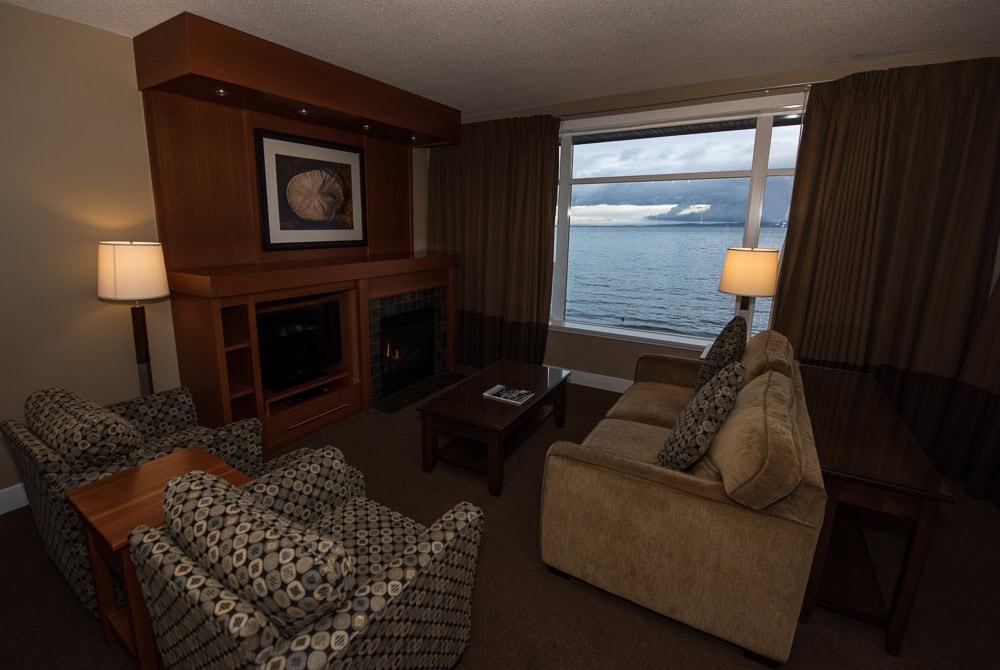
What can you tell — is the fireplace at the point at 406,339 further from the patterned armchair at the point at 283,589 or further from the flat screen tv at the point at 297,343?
the patterned armchair at the point at 283,589

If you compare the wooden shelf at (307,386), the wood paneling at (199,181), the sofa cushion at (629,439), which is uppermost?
the wood paneling at (199,181)

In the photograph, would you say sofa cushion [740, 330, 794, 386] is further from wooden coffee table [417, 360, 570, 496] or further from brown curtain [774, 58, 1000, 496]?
wooden coffee table [417, 360, 570, 496]

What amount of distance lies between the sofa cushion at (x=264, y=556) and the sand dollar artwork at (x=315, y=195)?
2.87 m

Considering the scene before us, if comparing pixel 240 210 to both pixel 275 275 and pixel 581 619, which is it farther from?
pixel 581 619

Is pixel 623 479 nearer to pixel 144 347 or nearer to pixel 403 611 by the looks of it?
pixel 403 611

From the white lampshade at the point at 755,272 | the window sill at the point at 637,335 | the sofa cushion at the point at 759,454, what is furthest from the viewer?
the window sill at the point at 637,335

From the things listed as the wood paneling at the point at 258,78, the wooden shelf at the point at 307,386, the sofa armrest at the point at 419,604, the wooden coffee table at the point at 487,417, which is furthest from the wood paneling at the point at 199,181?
the sofa armrest at the point at 419,604

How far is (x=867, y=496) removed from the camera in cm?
169

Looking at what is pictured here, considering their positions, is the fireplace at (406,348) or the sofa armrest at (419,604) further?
the fireplace at (406,348)

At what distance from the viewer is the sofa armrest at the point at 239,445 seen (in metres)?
2.24

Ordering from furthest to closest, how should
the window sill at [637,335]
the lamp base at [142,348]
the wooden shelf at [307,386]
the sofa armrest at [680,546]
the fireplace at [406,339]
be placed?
1. the window sill at [637,335]
2. the fireplace at [406,339]
3. the wooden shelf at [307,386]
4. the lamp base at [142,348]
5. the sofa armrest at [680,546]

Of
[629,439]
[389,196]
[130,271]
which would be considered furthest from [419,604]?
[389,196]

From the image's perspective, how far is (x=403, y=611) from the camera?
4.09ft

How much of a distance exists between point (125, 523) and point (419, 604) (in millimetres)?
1040
